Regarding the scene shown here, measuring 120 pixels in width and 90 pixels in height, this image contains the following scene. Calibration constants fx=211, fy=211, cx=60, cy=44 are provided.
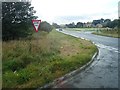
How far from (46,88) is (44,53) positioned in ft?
20.8

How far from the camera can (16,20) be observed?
23.4 meters

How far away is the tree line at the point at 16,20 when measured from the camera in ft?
73.0

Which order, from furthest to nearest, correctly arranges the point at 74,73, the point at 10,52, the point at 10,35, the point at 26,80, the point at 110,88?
1. the point at 10,35
2. the point at 10,52
3. the point at 74,73
4. the point at 26,80
5. the point at 110,88

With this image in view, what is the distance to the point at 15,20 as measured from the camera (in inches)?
920

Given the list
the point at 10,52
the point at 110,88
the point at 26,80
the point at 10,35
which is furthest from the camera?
the point at 10,35

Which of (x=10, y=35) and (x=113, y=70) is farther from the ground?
(x=10, y=35)

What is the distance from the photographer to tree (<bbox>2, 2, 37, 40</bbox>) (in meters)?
22.2

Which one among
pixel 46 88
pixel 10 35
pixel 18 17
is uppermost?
pixel 18 17

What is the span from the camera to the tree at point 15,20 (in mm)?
22250

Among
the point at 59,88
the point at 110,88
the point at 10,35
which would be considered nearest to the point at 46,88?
the point at 59,88

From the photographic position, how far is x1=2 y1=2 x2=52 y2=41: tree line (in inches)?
876

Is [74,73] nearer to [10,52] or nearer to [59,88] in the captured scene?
[59,88]

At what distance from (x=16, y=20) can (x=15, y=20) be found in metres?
0.12

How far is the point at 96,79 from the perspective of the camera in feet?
28.1
